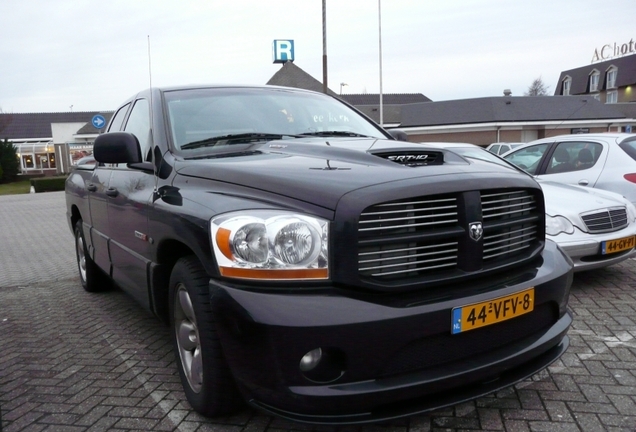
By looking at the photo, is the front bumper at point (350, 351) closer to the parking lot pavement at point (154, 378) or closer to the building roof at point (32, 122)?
the parking lot pavement at point (154, 378)

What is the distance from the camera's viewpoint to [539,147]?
7.48m

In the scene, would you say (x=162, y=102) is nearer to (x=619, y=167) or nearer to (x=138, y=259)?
(x=138, y=259)

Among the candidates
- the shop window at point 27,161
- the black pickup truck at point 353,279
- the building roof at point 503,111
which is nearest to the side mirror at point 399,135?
the black pickup truck at point 353,279

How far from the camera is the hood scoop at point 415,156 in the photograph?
2.65 metres

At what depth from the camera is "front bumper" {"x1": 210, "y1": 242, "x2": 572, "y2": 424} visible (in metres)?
2.04

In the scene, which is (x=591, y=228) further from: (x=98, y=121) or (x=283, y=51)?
(x=283, y=51)

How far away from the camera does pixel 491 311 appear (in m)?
2.32

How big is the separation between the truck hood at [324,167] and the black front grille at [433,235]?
123mm

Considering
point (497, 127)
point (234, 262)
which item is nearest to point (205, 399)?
point (234, 262)

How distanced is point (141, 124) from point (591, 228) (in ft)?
13.0

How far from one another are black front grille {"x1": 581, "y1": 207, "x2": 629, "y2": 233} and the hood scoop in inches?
110

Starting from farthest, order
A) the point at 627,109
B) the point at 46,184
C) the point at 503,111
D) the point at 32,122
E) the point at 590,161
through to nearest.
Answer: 1. the point at 32,122
2. the point at 627,109
3. the point at 503,111
4. the point at 46,184
5. the point at 590,161

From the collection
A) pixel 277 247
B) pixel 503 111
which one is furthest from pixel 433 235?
pixel 503 111

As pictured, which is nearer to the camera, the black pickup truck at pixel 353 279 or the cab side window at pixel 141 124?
the black pickup truck at pixel 353 279
